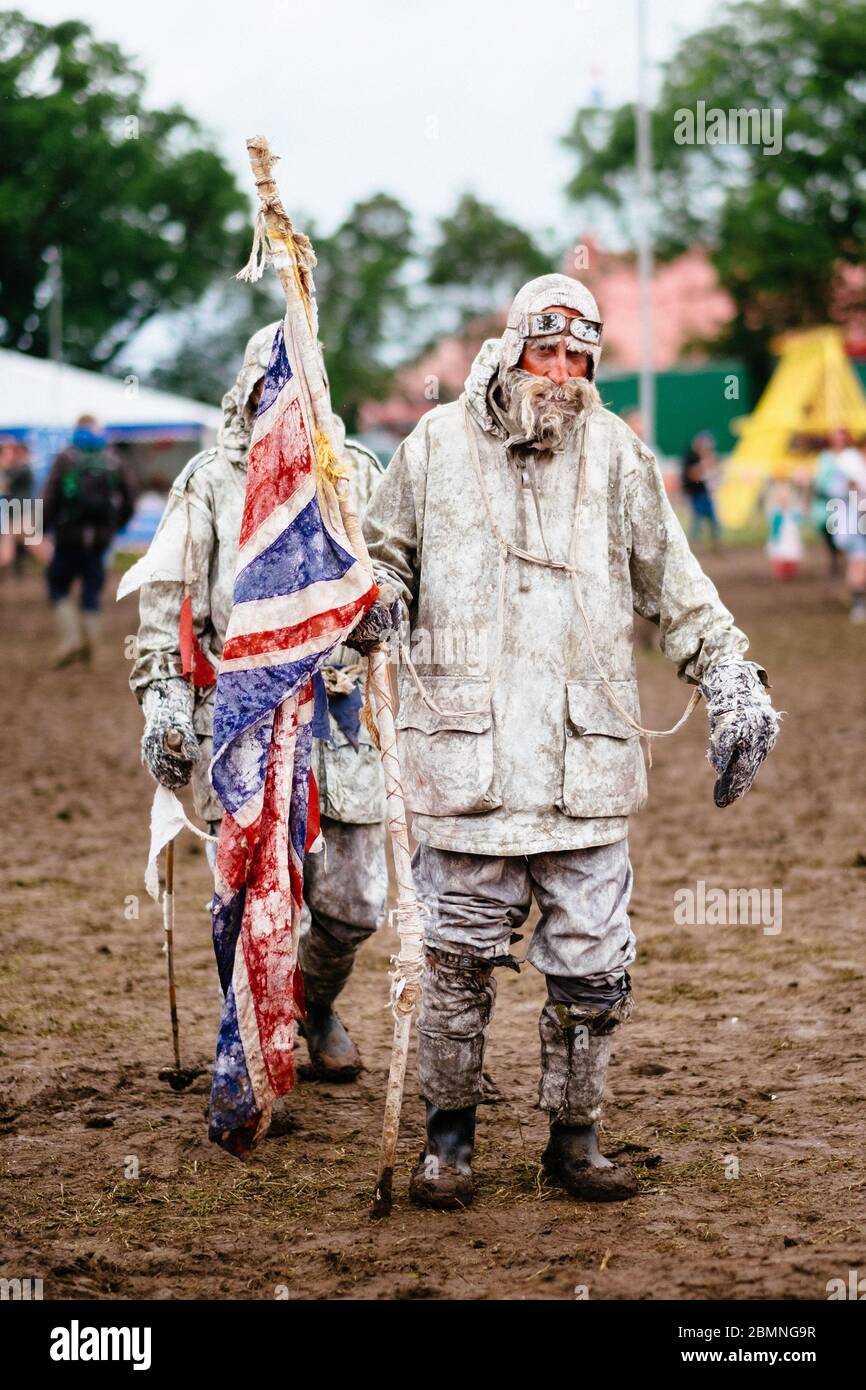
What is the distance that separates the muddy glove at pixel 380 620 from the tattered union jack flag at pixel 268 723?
26 millimetres

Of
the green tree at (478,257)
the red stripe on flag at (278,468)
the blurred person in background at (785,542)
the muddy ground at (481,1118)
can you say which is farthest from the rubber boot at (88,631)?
the green tree at (478,257)

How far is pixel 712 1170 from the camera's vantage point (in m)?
4.45

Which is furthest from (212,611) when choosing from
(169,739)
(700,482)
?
(700,482)

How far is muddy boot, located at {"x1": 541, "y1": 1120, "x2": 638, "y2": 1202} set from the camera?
14.0 ft

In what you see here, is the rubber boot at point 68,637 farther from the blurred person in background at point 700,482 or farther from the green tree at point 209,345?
the green tree at point 209,345

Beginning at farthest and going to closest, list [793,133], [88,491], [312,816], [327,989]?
[793,133] < [88,491] < [327,989] < [312,816]

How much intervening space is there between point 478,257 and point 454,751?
5619cm

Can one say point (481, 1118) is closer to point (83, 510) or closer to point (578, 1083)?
point (578, 1083)

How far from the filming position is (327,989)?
5.26m

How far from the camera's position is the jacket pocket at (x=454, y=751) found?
164 inches

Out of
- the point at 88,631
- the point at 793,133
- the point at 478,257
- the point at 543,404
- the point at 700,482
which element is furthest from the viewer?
the point at 478,257
